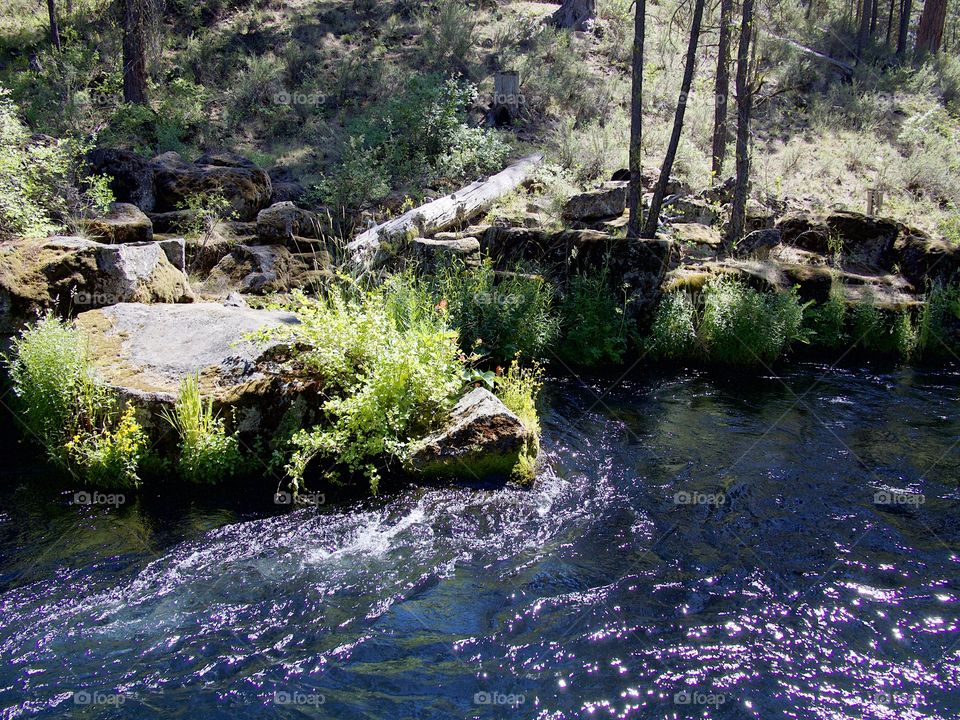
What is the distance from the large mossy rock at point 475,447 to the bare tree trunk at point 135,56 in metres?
16.5

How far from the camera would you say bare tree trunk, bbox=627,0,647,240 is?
38.8 feet

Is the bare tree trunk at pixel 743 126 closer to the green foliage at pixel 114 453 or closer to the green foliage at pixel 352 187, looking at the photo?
the green foliage at pixel 352 187

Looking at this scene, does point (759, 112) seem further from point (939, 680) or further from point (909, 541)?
point (939, 680)

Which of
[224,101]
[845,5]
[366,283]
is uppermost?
[845,5]

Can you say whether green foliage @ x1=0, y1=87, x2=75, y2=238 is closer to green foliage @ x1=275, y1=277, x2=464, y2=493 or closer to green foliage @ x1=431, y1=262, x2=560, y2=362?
green foliage @ x1=275, y1=277, x2=464, y2=493

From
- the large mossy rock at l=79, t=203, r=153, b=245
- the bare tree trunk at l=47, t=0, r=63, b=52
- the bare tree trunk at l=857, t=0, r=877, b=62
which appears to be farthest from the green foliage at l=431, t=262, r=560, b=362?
the bare tree trunk at l=857, t=0, r=877, b=62

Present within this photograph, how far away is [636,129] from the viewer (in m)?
12.1

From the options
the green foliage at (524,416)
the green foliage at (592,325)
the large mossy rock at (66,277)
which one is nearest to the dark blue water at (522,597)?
the green foliage at (524,416)

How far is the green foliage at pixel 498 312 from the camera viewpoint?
985 centimetres

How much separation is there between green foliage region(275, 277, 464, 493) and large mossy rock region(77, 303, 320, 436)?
30cm

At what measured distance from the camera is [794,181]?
1727cm

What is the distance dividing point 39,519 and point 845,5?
3472cm

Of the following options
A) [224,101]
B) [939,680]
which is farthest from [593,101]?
[939,680]

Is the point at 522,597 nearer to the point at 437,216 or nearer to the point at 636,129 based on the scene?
the point at 437,216
